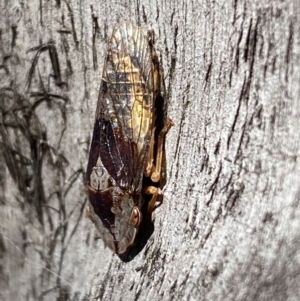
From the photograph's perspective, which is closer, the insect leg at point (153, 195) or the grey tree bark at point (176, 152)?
the grey tree bark at point (176, 152)

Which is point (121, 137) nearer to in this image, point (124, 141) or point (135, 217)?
point (124, 141)

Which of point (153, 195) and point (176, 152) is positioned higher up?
point (176, 152)

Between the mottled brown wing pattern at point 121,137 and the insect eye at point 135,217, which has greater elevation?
the mottled brown wing pattern at point 121,137

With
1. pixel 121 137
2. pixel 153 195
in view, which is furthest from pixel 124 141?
pixel 153 195

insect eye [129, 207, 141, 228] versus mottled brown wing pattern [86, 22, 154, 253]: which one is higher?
mottled brown wing pattern [86, 22, 154, 253]

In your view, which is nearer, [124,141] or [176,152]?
[176,152]
